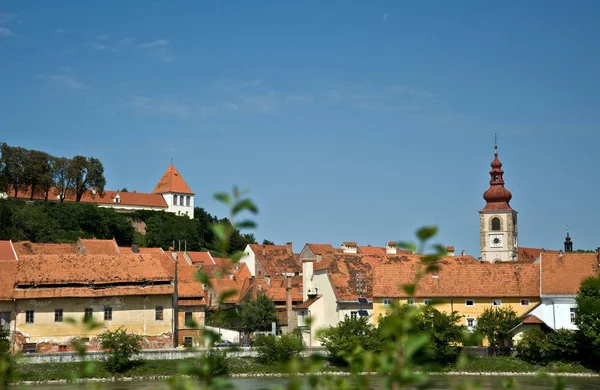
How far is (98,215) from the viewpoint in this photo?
352 ft

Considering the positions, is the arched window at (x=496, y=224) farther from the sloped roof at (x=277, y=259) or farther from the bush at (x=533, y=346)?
the bush at (x=533, y=346)

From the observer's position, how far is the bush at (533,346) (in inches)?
2013

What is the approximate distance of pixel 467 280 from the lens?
58844 millimetres

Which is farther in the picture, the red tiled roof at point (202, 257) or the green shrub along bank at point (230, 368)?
the red tiled roof at point (202, 257)

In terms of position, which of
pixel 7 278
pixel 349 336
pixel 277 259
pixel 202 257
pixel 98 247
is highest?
pixel 202 257

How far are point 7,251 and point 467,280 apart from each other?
37.5 meters

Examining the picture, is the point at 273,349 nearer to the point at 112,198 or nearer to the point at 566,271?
the point at 566,271

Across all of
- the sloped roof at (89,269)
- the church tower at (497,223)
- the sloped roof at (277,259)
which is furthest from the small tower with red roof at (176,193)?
the sloped roof at (89,269)

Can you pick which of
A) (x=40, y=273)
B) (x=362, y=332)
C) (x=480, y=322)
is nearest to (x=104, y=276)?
(x=40, y=273)

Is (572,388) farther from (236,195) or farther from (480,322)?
(236,195)

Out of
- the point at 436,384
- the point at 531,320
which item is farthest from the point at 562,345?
the point at 436,384

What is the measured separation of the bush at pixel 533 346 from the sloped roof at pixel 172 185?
9683 centimetres

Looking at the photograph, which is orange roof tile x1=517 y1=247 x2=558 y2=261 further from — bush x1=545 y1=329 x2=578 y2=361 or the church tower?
bush x1=545 y1=329 x2=578 y2=361

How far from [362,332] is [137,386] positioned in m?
13.6
